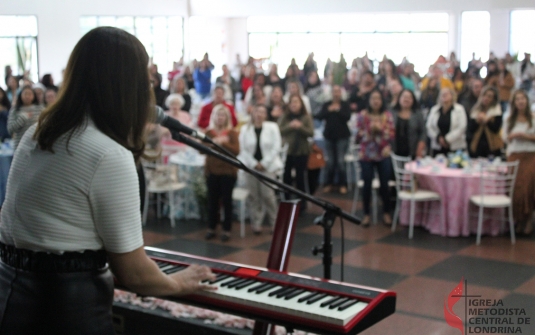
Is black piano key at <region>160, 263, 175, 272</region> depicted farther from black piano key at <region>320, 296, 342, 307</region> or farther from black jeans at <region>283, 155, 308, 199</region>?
black jeans at <region>283, 155, 308, 199</region>

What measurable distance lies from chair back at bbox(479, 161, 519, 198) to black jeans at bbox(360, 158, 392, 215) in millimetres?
1022

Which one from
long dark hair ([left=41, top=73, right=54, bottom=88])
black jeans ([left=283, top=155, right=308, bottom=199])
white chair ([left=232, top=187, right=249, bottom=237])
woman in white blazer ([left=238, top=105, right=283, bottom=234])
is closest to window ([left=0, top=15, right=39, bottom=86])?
long dark hair ([left=41, top=73, right=54, bottom=88])

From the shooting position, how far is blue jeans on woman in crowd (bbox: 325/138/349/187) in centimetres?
934

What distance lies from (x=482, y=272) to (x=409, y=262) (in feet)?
2.12

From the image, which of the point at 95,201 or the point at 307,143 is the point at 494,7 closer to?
the point at 307,143

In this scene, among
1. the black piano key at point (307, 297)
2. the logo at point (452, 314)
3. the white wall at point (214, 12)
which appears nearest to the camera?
the black piano key at point (307, 297)

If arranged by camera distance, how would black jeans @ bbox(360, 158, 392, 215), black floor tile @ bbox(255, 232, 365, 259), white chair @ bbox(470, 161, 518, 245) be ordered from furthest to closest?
black jeans @ bbox(360, 158, 392, 215), white chair @ bbox(470, 161, 518, 245), black floor tile @ bbox(255, 232, 365, 259)

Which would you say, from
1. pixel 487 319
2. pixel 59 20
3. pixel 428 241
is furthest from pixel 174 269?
pixel 59 20

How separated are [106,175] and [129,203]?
0.30 ft

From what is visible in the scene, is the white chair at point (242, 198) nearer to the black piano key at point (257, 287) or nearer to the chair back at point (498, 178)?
the chair back at point (498, 178)

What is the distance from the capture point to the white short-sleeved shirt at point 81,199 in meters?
1.71

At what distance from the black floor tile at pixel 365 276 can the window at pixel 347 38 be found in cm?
1251

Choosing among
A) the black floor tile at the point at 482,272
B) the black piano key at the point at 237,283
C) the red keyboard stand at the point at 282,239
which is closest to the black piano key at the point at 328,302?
the black piano key at the point at 237,283

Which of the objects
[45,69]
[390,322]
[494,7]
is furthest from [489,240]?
[45,69]
